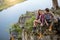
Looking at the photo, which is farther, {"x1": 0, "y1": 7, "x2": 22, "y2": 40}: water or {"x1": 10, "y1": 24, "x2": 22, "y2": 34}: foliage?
{"x1": 0, "y1": 7, "x2": 22, "y2": 40}: water

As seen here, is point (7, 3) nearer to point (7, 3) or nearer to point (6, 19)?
point (7, 3)

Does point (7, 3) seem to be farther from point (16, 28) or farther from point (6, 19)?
point (16, 28)

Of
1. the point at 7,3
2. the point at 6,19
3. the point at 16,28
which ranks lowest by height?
the point at 16,28

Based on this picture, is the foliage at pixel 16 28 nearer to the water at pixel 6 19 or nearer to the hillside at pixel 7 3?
the water at pixel 6 19

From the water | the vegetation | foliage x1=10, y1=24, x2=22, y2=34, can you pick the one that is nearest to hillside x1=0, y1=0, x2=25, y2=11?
the vegetation

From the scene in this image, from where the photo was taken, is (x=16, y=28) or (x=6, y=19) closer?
(x=16, y=28)

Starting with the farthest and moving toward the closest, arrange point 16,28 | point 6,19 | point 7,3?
point 7,3 → point 6,19 → point 16,28

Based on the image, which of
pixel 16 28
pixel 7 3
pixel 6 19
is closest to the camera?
pixel 16 28

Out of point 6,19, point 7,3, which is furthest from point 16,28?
point 7,3

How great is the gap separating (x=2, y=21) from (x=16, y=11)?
0.77 metres

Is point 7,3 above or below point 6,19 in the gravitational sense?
above

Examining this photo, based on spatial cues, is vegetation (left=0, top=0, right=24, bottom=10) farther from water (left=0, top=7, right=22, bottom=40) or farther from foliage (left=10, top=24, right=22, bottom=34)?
foliage (left=10, top=24, right=22, bottom=34)

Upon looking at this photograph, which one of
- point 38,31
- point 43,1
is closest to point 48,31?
point 38,31

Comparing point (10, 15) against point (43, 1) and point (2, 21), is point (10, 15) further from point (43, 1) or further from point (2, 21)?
point (43, 1)
